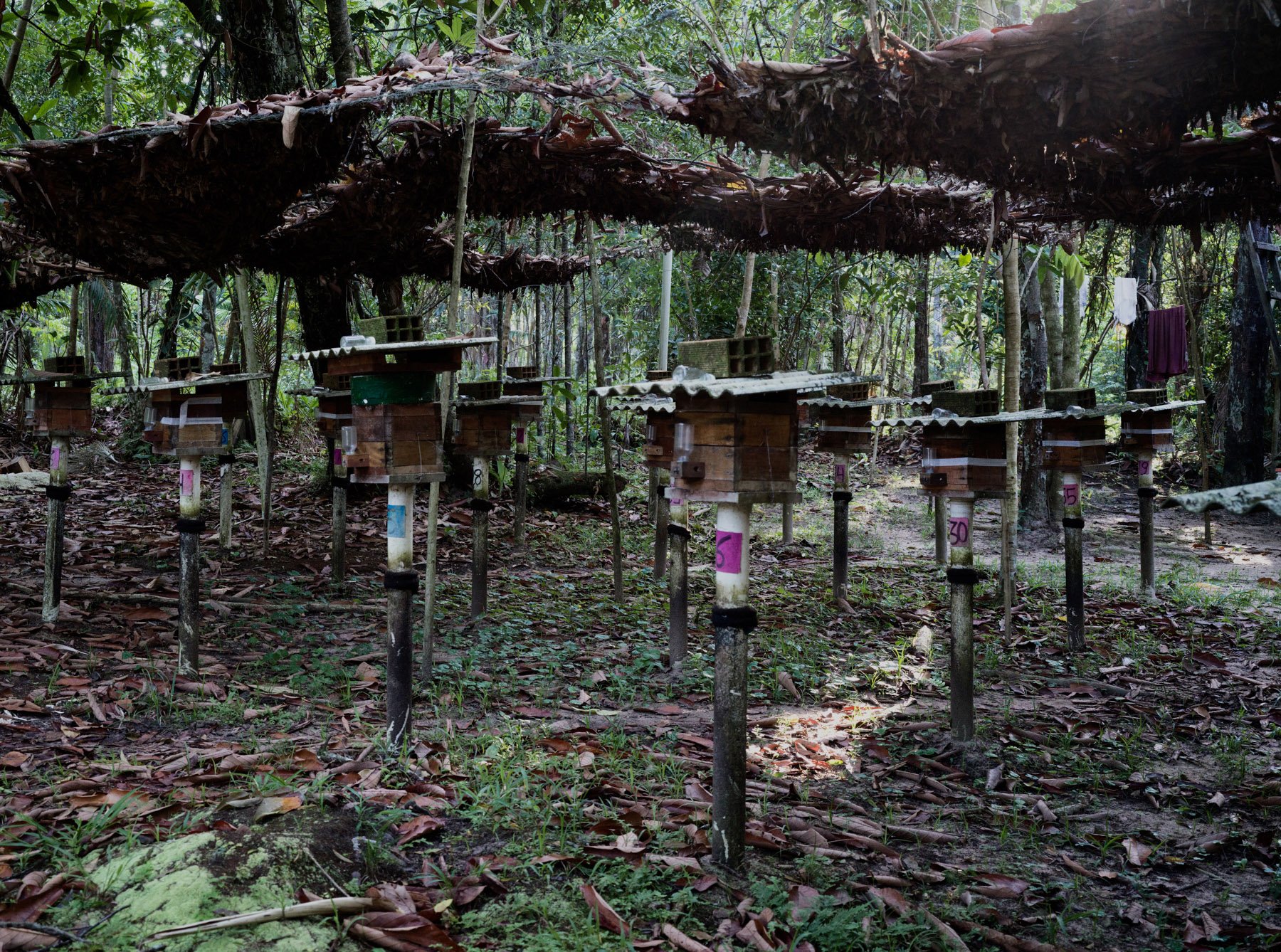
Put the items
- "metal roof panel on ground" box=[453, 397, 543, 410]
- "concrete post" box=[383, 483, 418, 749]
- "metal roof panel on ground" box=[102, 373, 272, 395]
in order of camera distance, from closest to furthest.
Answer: "concrete post" box=[383, 483, 418, 749]
"metal roof panel on ground" box=[102, 373, 272, 395]
"metal roof panel on ground" box=[453, 397, 543, 410]

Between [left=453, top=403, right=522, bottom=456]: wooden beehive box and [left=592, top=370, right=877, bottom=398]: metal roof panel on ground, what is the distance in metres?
3.90

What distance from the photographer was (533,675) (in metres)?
5.38

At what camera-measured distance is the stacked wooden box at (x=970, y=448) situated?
4.66m

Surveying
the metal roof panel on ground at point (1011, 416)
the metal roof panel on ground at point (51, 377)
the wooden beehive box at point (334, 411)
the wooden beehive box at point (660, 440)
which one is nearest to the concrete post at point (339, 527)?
the wooden beehive box at point (334, 411)

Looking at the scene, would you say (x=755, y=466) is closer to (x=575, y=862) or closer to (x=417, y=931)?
(x=575, y=862)

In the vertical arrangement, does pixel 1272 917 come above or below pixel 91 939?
below

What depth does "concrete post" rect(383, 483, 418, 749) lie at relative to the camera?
3.88 metres

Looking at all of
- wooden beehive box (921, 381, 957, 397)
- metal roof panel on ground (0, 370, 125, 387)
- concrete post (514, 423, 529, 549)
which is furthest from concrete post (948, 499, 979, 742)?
metal roof panel on ground (0, 370, 125, 387)

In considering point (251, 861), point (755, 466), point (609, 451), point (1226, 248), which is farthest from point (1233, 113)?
point (1226, 248)

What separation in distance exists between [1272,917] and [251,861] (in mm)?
3245

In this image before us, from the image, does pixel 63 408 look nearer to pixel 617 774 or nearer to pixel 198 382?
pixel 198 382

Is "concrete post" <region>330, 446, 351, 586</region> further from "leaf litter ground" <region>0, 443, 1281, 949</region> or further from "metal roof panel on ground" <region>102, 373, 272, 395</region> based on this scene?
"metal roof panel on ground" <region>102, 373, 272, 395</region>

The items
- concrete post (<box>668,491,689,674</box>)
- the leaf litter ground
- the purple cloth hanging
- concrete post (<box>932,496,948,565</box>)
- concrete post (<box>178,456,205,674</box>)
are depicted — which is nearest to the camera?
the leaf litter ground

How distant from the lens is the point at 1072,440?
6242 mm
